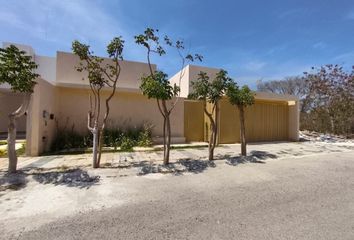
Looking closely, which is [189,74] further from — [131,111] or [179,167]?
[179,167]

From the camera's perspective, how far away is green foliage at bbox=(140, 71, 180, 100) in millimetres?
6729

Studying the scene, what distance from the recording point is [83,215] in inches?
153

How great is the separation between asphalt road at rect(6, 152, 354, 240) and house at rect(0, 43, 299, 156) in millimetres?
4993

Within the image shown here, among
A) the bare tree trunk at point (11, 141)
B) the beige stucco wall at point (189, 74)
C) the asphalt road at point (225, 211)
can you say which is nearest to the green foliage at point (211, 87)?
the asphalt road at point (225, 211)

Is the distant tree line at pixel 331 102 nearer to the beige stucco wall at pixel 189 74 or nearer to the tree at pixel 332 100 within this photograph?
the tree at pixel 332 100

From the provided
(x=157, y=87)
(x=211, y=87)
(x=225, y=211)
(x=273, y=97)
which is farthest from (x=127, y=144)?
(x=273, y=97)

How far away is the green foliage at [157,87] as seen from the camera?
22.1 ft

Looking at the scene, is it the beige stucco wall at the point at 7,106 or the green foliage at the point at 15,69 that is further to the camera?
the beige stucco wall at the point at 7,106

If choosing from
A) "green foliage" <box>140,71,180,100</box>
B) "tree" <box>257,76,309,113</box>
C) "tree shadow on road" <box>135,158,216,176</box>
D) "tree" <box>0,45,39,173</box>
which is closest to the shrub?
"tree shadow on road" <box>135,158,216,176</box>

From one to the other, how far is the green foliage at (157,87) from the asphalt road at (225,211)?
2.30 metres

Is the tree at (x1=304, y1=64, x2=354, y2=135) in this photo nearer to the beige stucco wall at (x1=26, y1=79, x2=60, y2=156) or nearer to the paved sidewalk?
the paved sidewalk

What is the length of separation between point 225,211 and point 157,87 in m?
3.91

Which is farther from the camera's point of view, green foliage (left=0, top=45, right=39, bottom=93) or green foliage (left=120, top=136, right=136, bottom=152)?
green foliage (left=120, top=136, right=136, bottom=152)

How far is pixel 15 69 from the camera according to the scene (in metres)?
5.73
